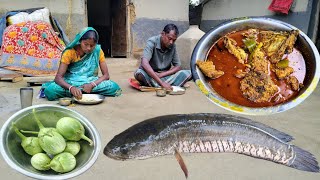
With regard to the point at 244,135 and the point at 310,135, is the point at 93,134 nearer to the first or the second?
the point at 244,135

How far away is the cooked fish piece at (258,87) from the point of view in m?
2.63

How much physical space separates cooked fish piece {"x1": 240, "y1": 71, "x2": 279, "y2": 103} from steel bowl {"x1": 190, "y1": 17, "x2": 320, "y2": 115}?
15cm

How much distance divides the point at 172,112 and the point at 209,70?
1.85 ft

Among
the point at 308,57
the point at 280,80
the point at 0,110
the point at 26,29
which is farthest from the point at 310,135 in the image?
the point at 26,29

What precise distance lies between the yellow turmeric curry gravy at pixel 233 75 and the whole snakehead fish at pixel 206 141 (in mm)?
341

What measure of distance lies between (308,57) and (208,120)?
121cm

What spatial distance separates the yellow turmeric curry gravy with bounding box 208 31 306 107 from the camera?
260 cm

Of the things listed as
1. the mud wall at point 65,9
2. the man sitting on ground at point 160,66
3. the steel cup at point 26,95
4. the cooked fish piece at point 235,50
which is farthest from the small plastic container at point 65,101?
the mud wall at point 65,9

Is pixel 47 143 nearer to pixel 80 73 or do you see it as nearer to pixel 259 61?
pixel 80 73

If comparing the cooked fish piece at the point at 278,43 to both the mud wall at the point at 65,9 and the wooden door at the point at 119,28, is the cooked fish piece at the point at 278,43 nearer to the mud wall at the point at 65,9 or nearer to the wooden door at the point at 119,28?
the mud wall at the point at 65,9

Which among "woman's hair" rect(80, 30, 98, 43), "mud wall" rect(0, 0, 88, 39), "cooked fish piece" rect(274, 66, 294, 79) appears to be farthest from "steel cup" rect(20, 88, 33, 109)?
"mud wall" rect(0, 0, 88, 39)

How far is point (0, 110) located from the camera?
300 cm

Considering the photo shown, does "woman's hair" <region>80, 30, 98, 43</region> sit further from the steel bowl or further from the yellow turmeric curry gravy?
the yellow turmeric curry gravy

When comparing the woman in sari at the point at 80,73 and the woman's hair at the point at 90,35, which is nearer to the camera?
the woman's hair at the point at 90,35
